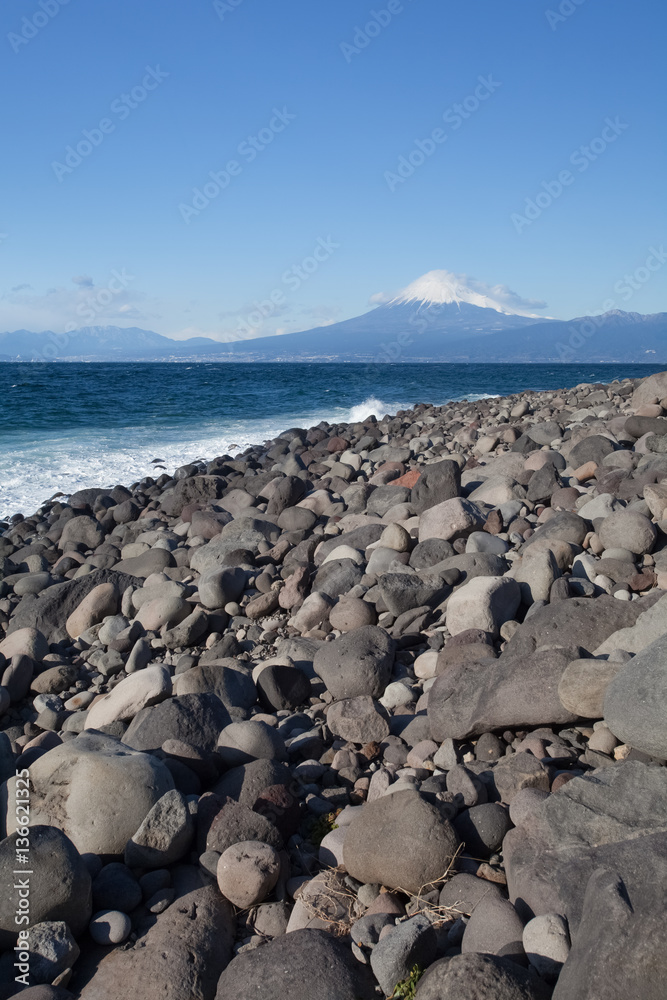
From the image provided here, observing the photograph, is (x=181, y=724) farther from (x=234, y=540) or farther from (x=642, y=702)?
(x=234, y=540)

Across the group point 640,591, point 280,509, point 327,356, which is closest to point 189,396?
point 280,509

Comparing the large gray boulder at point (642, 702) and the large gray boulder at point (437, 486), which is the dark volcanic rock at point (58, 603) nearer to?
the large gray boulder at point (437, 486)

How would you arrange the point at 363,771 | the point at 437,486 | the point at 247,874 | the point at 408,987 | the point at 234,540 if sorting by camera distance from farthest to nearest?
the point at 234,540, the point at 437,486, the point at 363,771, the point at 247,874, the point at 408,987

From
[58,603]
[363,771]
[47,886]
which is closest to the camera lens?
[47,886]

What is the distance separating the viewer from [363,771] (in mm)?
3670

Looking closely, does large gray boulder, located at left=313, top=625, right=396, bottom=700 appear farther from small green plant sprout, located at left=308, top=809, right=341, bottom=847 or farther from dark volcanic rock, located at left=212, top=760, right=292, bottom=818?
small green plant sprout, located at left=308, top=809, right=341, bottom=847

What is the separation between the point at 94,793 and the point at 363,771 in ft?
4.51

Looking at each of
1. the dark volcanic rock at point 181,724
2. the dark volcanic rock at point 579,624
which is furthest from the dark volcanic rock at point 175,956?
the dark volcanic rock at point 579,624

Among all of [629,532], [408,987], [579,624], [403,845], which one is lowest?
[408,987]

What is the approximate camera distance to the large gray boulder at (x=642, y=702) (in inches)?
110

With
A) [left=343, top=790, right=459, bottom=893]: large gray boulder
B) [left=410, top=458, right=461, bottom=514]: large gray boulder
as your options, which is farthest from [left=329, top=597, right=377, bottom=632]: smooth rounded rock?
[left=343, top=790, right=459, bottom=893]: large gray boulder

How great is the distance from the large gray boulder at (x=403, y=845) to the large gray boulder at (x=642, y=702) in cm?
87

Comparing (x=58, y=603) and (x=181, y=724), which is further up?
(x=181, y=724)

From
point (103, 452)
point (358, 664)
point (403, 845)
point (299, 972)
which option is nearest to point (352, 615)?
point (358, 664)
